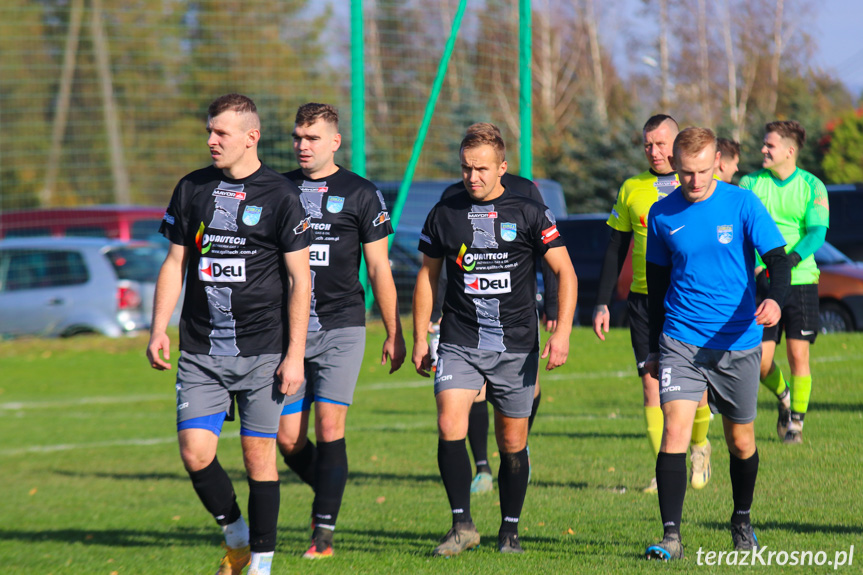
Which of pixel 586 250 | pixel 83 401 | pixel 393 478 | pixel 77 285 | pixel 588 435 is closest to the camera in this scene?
pixel 393 478

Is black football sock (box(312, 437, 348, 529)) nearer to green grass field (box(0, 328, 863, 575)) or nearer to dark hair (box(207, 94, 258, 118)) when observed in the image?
green grass field (box(0, 328, 863, 575))

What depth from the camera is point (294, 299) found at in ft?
15.7

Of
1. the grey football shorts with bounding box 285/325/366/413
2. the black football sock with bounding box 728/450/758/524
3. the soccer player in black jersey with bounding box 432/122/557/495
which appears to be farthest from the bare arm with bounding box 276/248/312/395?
the soccer player in black jersey with bounding box 432/122/557/495

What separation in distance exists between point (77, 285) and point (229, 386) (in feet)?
36.8

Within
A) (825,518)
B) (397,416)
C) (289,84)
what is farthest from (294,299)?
(289,84)

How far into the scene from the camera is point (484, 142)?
532 cm

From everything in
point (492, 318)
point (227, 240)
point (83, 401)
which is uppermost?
point (227, 240)

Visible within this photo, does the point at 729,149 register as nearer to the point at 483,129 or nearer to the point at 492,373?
the point at 483,129

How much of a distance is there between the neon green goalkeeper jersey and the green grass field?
57.0 inches

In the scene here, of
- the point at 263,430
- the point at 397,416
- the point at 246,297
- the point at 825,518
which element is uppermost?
the point at 246,297

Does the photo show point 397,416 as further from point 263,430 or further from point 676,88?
point 676,88

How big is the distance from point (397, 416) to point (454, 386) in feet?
18.3

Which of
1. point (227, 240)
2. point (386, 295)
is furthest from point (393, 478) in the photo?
point (227, 240)

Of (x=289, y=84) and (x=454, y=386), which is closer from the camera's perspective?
(x=454, y=386)
